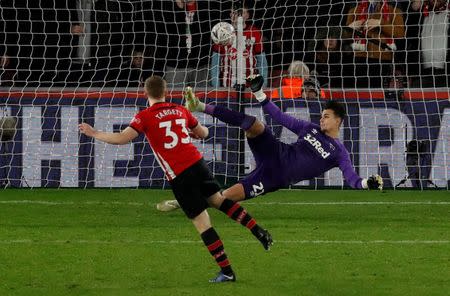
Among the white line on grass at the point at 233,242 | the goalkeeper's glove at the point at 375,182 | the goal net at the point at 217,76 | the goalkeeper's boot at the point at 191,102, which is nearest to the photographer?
the goalkeeper's glove at the point at 375,182

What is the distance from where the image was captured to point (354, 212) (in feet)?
43.5

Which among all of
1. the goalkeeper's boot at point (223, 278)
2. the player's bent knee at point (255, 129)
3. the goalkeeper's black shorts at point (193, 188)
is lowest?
the goalkeeper's boot at point (223, 278)

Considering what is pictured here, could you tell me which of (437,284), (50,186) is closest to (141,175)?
(50,186)

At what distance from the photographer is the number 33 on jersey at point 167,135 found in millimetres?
8625

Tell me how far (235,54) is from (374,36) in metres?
2.07

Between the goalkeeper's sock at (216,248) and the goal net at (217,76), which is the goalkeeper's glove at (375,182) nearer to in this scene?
the goalkeeper's sock at (216,248)

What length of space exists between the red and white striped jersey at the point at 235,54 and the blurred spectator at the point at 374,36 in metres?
1.38

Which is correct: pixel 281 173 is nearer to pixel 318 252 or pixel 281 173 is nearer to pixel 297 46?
pixel 318 252

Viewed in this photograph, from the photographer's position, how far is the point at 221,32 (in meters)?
15.6

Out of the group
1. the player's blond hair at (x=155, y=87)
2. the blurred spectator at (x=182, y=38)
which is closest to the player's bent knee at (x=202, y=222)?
the player's blond hair at (x=155, y=87)

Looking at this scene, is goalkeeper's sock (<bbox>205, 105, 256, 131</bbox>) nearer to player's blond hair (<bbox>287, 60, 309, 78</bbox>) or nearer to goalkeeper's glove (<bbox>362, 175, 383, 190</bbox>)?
goalkeeper's glove (<bbox>362, 175, 383, 190</bbox>)

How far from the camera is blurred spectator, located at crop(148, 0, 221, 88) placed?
1645cm

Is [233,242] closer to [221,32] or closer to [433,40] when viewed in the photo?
[221,32]

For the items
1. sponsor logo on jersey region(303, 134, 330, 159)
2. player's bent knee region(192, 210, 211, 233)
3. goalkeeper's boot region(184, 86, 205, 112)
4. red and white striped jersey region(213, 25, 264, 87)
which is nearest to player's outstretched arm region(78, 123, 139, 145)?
player's bent knee region(192, 210, 211, 233)
